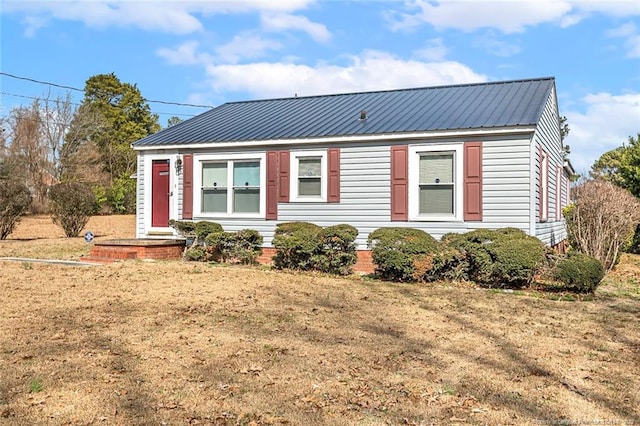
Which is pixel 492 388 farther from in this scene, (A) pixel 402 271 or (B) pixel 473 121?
(B) pixel 473 121

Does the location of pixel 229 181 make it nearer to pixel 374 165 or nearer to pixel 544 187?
pixel 374 165

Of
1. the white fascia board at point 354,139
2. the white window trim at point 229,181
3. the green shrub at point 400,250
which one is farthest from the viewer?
the white window trim at point 229,181

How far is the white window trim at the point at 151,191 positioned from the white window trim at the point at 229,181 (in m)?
0.59

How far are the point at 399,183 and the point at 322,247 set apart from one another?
86.8 inches

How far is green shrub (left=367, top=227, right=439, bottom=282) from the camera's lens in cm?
909

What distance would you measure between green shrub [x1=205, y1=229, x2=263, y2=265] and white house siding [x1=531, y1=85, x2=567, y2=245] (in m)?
5.87

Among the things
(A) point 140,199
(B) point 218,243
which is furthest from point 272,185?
(A) point 140,199

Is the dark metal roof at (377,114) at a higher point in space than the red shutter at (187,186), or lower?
higher

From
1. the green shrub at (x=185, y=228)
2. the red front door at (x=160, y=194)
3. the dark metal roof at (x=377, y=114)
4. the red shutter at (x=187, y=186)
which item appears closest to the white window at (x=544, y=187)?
the dark metal roof at (x=377, y=114)

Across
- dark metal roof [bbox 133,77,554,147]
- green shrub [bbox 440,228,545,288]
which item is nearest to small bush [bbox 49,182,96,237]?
dark metal roof [bbox 133,77,554,147]

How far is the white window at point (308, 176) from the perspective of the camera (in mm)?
11633

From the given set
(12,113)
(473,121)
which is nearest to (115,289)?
(473,121)

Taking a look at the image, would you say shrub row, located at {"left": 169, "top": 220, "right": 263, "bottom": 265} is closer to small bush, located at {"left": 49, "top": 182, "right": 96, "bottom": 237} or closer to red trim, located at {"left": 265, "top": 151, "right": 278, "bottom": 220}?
red trim, located at {"left": 265, "top": 151, "right": 278, "bottom": 220}

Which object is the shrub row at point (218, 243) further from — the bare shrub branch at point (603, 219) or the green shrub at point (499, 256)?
the bare shrub branch at point (603, 219)
